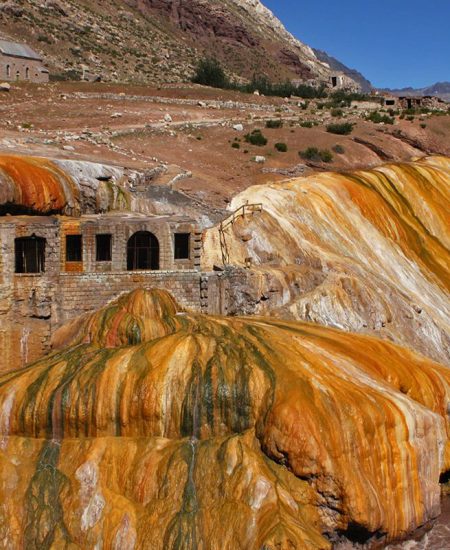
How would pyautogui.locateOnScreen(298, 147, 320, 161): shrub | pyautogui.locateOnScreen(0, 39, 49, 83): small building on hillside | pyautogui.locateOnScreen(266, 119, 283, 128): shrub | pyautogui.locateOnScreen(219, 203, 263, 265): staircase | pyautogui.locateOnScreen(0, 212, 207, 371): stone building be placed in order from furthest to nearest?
pyautogui.locateOnScreen(0, 39, 49, 83): small building on hillside
pyautogui.locateOnScreen(266, 119, 283, 128): shrub
pyautogui.locateOnScreen(298, 147, 320, 161): shrub
pyautogui.locateOnScreen(219, 203, 263, 265): staircase
pyautogui.locateOnScreen(0, 212, 207, 371): stone building

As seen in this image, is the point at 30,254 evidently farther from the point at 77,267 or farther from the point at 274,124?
the point at 274,124

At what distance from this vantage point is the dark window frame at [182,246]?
24844mm

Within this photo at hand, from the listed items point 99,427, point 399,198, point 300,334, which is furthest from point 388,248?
point 99,427

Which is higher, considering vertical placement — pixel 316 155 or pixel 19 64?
pixel 19 64

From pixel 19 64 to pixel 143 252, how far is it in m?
42.3

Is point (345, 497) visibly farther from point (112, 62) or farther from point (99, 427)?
point (112, 62)

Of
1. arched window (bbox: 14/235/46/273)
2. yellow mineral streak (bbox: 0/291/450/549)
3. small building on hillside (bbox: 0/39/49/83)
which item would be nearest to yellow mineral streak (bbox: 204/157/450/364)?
yellow mineral streak (bbox: 0/291/450/549)

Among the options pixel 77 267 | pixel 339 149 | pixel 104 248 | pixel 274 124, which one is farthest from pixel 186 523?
pixel 274 124

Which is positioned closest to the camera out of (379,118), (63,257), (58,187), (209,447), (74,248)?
(209,447)

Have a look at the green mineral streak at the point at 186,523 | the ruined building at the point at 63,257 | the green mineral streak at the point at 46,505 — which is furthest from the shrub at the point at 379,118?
the green mineral streak at the point at 46,505

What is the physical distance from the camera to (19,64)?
Answer: 60.4 metres

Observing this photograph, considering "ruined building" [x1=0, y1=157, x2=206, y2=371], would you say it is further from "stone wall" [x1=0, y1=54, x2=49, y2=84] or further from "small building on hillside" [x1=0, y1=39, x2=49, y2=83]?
"small building on hillside" [x1=0, y1=39, x2=49, y2=83]

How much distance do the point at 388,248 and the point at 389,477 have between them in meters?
17.6

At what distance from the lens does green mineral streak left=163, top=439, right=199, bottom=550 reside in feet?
53.2
